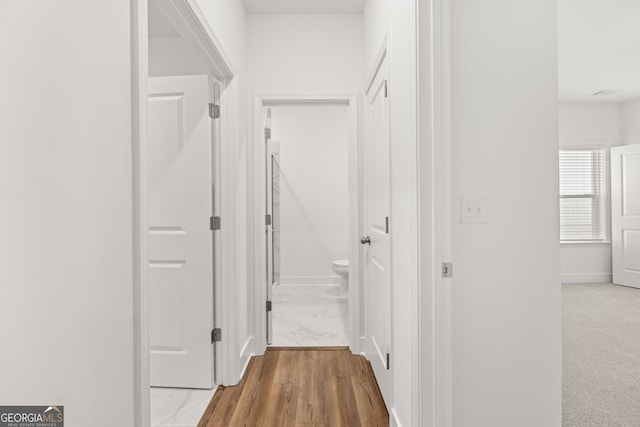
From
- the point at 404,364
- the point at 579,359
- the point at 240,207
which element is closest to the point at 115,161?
the point at 404,364

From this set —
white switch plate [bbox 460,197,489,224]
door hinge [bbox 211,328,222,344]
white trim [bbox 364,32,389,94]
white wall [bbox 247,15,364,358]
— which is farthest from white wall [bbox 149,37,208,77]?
white switch plate [bbox 460,197,489,224]

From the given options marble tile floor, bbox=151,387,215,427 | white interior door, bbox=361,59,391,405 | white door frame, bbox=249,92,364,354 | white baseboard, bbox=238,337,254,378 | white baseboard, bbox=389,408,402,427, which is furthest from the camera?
white door frame, bbox=249,92,364,354

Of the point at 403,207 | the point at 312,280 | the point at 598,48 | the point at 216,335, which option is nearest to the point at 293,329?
the point at 216,335

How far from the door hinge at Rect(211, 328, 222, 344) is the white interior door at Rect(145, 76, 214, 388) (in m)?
0.05

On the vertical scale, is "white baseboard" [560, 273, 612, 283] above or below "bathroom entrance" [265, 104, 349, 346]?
below

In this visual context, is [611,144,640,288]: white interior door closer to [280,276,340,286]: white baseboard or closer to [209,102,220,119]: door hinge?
[280,276,340,286]: white baseboard

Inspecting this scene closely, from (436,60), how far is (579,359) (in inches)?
105

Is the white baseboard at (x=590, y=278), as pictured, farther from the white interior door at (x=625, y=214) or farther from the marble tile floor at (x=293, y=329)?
the marble tile floor at (x=293, y=329)

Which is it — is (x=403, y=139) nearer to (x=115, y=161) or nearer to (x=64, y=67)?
(x=115, y=161)

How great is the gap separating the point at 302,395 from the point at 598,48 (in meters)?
4.29

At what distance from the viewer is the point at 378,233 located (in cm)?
247

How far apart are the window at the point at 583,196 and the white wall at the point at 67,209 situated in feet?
20.7

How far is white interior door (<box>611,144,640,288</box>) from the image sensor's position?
5211 mm

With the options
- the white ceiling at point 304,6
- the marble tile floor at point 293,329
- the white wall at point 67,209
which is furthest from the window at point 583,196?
the white wall at point 67,209
